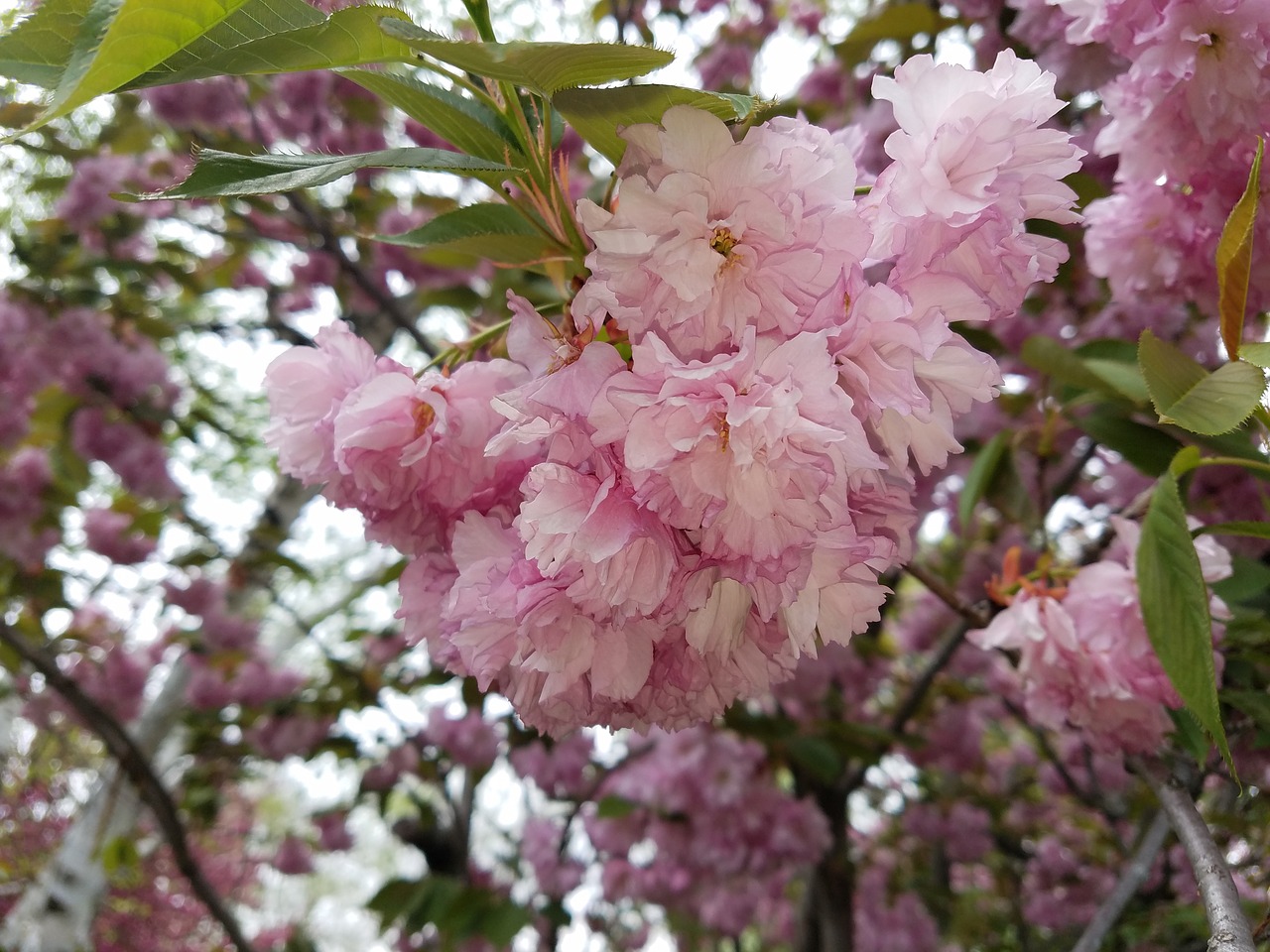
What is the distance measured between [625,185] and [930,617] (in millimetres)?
2597

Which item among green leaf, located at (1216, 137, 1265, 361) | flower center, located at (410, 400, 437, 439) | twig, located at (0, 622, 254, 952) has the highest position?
flower center, located at (410, 400, 437, 439)

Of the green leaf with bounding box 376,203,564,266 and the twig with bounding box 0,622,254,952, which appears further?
the twig with bounding box 0,622,254,952

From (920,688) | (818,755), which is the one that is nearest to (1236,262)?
(818,755)

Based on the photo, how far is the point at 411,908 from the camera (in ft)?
5.80

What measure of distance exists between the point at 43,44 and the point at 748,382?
39 cm

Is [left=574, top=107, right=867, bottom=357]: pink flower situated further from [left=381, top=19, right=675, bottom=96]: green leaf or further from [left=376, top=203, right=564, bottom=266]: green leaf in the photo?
[left=376, top=203, right=564, bottom=266]: green leaf

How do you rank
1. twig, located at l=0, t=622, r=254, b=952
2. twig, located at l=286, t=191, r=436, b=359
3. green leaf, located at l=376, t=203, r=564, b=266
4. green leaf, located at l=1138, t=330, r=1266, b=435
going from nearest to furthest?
green leaf, located at l=1138, t=330, r=1266, b=435 → green leaf, located at l=376, t=203, r=564, b=266 → twig, located at l=0, t=622, r=254, b=952 → twig, located at l=286, t=191, r=436, b=359

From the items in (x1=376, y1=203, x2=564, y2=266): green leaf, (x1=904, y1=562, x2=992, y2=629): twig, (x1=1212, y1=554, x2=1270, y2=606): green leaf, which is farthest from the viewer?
(x1=1212, y1=554, x2=1270, y2=606): green leaf

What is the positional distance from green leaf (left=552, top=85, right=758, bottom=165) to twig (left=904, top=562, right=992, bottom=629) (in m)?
0.40

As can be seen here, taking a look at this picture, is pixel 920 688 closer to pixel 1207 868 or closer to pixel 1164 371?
pixel 1207 868

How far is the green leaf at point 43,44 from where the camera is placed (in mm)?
396

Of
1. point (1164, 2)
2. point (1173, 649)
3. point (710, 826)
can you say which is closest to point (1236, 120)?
point (1164, 2)

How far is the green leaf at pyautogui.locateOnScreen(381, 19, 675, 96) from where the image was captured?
393mm

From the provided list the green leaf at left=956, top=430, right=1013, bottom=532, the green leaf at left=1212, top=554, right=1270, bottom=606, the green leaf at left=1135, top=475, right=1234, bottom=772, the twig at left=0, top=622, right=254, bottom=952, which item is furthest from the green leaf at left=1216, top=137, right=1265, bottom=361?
the twig at left=0, top=622, right=254, bottom=952
